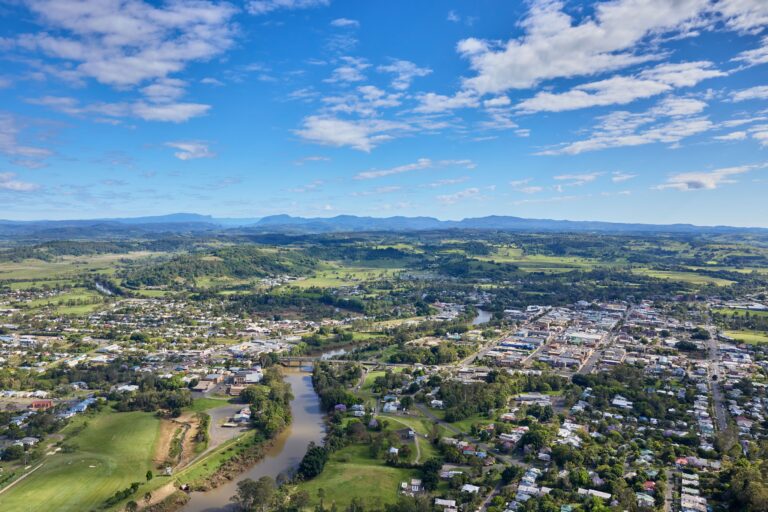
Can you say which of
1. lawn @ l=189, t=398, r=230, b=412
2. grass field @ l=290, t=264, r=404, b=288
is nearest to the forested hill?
grass field @ l=290, t=264, r=404, b=288

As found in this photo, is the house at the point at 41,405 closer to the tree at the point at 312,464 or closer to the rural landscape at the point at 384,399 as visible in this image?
the rural landscape at the point at 384,399

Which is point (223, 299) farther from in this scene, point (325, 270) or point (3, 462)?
point (3, 462)

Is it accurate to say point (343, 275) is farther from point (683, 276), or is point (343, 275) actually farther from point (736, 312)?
point (736, 312)

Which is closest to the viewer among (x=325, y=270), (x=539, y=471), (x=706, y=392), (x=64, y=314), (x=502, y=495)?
(x=502, y=495)

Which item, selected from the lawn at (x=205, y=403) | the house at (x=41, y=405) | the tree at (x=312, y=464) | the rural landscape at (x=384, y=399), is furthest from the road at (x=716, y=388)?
the house at (x=41, y=405)

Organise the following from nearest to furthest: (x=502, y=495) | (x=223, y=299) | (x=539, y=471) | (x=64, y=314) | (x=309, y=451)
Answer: (x=502, y=495) < (x=539, y=471) < (x=309, y=451) < (x=64, y=314) < (x=223, y=299)

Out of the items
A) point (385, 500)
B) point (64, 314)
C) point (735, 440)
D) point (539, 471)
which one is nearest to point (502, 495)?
point (539, 471)

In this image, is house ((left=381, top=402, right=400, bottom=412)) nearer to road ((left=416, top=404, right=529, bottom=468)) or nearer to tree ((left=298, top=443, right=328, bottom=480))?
road ((left=416, top=404, right=529, bottom=468))
